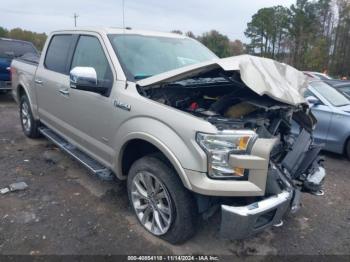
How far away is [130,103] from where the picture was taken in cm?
327

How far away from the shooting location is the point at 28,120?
6215 millimetres

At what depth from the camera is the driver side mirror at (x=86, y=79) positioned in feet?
11.2

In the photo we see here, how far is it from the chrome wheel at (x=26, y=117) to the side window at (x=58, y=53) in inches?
52.1

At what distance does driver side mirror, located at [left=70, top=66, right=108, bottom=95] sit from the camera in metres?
3.41

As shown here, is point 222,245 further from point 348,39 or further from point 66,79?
point 348,39

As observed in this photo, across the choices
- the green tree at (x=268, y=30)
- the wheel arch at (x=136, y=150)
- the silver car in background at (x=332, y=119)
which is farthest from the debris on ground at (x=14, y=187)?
the green tree at (x=268, y=30)

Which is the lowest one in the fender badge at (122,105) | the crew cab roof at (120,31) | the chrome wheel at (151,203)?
the chrome wheel at (151,203)

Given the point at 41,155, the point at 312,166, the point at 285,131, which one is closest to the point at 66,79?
the point at 41,155

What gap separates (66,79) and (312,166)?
10.1 ft

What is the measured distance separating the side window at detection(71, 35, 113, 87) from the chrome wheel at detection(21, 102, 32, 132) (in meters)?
2.20

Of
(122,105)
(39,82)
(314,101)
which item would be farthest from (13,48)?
(314,101)

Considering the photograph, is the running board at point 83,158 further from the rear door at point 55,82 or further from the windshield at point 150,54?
the windshield at point 150,54

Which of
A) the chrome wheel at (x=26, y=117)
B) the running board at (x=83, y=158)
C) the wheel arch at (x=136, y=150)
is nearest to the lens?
the wheel arch at (x=136, y=150)

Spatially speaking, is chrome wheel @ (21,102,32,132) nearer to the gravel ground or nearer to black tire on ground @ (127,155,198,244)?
the gravel ground
